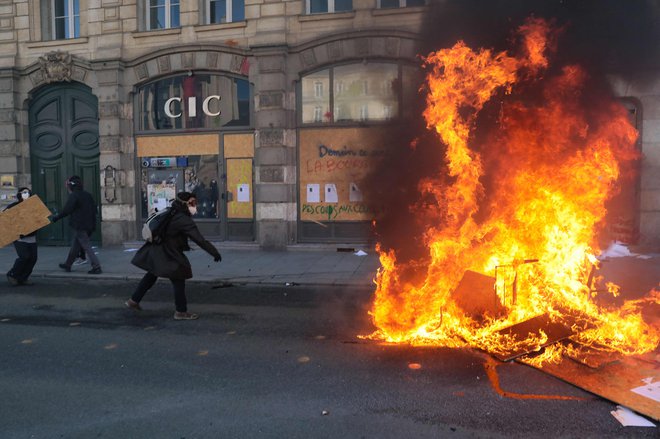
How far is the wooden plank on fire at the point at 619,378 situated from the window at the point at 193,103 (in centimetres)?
1010

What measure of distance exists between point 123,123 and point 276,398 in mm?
11356

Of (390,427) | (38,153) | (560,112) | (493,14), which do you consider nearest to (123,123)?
(38,153)

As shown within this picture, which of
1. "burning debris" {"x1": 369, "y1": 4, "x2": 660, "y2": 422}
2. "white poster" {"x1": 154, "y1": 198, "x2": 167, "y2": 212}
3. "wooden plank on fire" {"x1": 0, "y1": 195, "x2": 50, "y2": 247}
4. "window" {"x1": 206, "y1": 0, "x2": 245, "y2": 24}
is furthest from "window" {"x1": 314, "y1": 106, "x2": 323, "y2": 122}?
"wooden plank on fire" {"x1": 0, "y1": 195, "x2": 50, "y2": 247}

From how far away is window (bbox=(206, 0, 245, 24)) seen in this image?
42.5 feet

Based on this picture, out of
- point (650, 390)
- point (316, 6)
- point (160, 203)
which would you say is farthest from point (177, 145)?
point (650, 390)

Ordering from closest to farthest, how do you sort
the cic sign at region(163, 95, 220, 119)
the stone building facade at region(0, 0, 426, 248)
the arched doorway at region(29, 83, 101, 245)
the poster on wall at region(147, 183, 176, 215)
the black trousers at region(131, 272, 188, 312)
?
the black trousers at region(131, 272, 188, 312) → the stone building facade at region(0, 0, 426, 248) → the cic sign at region(163, 95, 220, 119) → the poster on wall at region(147, 183, 176, 215) → the arched doorway at region(29, 83, 101, 245)

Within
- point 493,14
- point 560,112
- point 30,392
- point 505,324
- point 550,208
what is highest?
point 493,14

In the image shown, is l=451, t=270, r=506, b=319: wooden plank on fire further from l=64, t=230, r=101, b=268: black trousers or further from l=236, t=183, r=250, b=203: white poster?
l=236, t=183, r=250, b=203: white poster

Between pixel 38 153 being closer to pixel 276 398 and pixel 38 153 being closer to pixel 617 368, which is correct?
pixel 276 398

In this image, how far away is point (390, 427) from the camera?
358 centimetres

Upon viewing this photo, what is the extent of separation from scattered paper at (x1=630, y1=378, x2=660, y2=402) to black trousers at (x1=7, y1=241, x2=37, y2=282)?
903cm

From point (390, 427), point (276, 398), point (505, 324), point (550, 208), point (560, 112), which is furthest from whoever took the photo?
point (560, 112)

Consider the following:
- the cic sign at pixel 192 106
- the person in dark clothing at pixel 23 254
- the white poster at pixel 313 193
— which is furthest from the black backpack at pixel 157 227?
the cic sign at pixel 192 106

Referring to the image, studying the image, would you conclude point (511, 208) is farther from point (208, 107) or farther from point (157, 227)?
point (208, 107)
